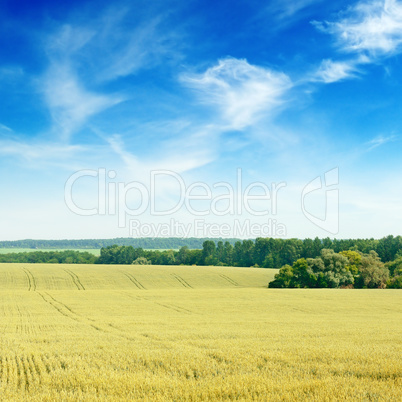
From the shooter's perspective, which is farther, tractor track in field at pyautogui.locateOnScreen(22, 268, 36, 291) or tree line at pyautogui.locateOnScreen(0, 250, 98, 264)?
tree line at pyautogui.locateOnScreen(0, 250, 98, 264)

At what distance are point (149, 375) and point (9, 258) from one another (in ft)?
576

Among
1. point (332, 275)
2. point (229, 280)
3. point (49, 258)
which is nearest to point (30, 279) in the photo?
point (229, 280)

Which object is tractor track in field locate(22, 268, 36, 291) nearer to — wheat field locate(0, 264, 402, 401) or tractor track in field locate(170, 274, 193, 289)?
tractor track in field locate(170, 274, 193, 289)

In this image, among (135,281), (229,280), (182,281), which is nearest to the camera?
(135,281)

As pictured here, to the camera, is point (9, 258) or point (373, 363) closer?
point (373, 363)

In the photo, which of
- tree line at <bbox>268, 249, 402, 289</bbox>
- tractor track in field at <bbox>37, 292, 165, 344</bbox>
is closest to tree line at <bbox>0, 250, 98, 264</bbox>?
tree line at <bbox>268, 249, 402, 289</bbox>

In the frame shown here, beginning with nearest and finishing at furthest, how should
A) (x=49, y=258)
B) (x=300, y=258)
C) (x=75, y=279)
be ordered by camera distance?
(x=75, y=279)
(x=300, y=258)
(x=49, y=258)

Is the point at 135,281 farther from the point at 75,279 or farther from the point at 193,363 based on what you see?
the point at 193,363

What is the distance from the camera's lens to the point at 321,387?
1057 centimetres

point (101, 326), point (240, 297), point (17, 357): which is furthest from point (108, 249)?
point (17, 357)

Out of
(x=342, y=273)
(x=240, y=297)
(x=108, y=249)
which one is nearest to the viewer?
(x=240, y=297)

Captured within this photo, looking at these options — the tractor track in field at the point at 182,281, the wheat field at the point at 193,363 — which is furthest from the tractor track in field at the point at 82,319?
the tractor track in field at the point at 182,281

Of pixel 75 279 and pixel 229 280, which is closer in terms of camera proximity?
pixel 75 279

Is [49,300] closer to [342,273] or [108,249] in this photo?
[342,273]
